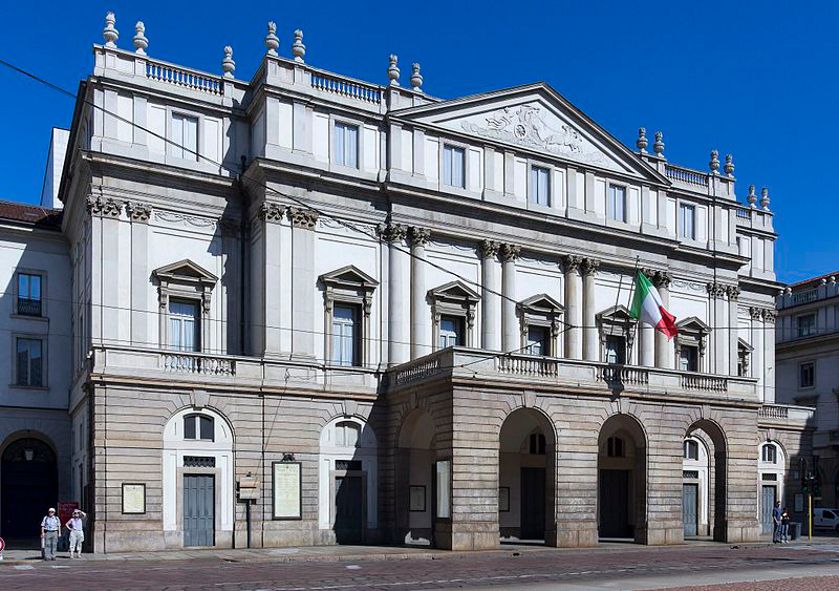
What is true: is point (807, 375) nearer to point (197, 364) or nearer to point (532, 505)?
point (532, 505)

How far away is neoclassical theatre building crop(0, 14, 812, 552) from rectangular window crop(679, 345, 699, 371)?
4.86m

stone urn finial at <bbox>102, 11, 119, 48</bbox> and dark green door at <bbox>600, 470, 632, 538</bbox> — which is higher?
stone urn finial at <bbox>102, 11, 119, 48</bbox>

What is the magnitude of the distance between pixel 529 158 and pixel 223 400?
18347mm

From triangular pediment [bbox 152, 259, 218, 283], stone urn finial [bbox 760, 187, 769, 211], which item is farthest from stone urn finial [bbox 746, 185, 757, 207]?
triangular pediment [bbox 152, 259, 218, 283]

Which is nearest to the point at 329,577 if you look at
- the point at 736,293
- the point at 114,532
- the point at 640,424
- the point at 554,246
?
the point at 114,532

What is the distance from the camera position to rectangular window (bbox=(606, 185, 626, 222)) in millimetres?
50938

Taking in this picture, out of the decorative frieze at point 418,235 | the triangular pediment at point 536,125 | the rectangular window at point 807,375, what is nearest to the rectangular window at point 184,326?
the decorative frieze at point 418,235

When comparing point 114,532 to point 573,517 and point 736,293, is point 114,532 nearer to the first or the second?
point 573,517

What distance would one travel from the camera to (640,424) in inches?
1666

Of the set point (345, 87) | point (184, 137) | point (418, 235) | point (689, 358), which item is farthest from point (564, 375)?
point (184, 137)

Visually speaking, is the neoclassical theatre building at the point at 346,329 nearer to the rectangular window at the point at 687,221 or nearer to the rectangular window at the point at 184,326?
the rectangular window at the point at 184,326

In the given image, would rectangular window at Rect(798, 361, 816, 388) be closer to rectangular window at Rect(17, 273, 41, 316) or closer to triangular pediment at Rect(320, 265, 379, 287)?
triangular pediment at Rect(320, 265, 379, 287)

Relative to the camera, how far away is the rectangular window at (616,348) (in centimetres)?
5031

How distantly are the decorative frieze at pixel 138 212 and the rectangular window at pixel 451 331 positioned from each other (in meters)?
13.0
